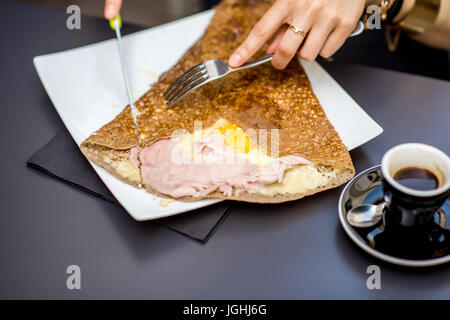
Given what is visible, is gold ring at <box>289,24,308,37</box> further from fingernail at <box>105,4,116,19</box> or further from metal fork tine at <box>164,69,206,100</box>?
fingernail at <box>105,4,116,19</box>

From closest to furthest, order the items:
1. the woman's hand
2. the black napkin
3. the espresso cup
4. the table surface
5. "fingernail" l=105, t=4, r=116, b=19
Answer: the espresso cup, the table surface, the black napkin, "fingernail" l=105, t=4, r=116, b=19, the woman's hand

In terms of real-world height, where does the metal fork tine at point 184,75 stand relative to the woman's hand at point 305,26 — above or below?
below

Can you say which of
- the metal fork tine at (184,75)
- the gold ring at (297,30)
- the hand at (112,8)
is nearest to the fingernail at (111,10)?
the hand at (112,8)

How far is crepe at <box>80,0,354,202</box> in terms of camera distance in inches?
49.4

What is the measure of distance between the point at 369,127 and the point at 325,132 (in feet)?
0.44

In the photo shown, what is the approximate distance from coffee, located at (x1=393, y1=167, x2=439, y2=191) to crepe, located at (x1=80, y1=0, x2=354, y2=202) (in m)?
0.19

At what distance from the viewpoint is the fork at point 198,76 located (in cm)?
146

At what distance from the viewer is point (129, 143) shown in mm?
1354

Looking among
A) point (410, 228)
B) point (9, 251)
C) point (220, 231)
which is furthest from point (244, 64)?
point (9, 251)

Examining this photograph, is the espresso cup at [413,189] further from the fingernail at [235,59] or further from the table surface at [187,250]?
the fingernail at [235,59]

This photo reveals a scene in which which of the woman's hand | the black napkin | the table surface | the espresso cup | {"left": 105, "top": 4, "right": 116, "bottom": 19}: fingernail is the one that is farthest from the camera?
the woman's hand

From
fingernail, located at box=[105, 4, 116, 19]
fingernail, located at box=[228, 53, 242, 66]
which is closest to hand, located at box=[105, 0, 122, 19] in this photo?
fingernail, located at box=[105, 4, 116, 19]

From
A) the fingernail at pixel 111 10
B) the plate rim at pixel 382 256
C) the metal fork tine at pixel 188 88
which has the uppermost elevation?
the fingernail at pixel 111 10
